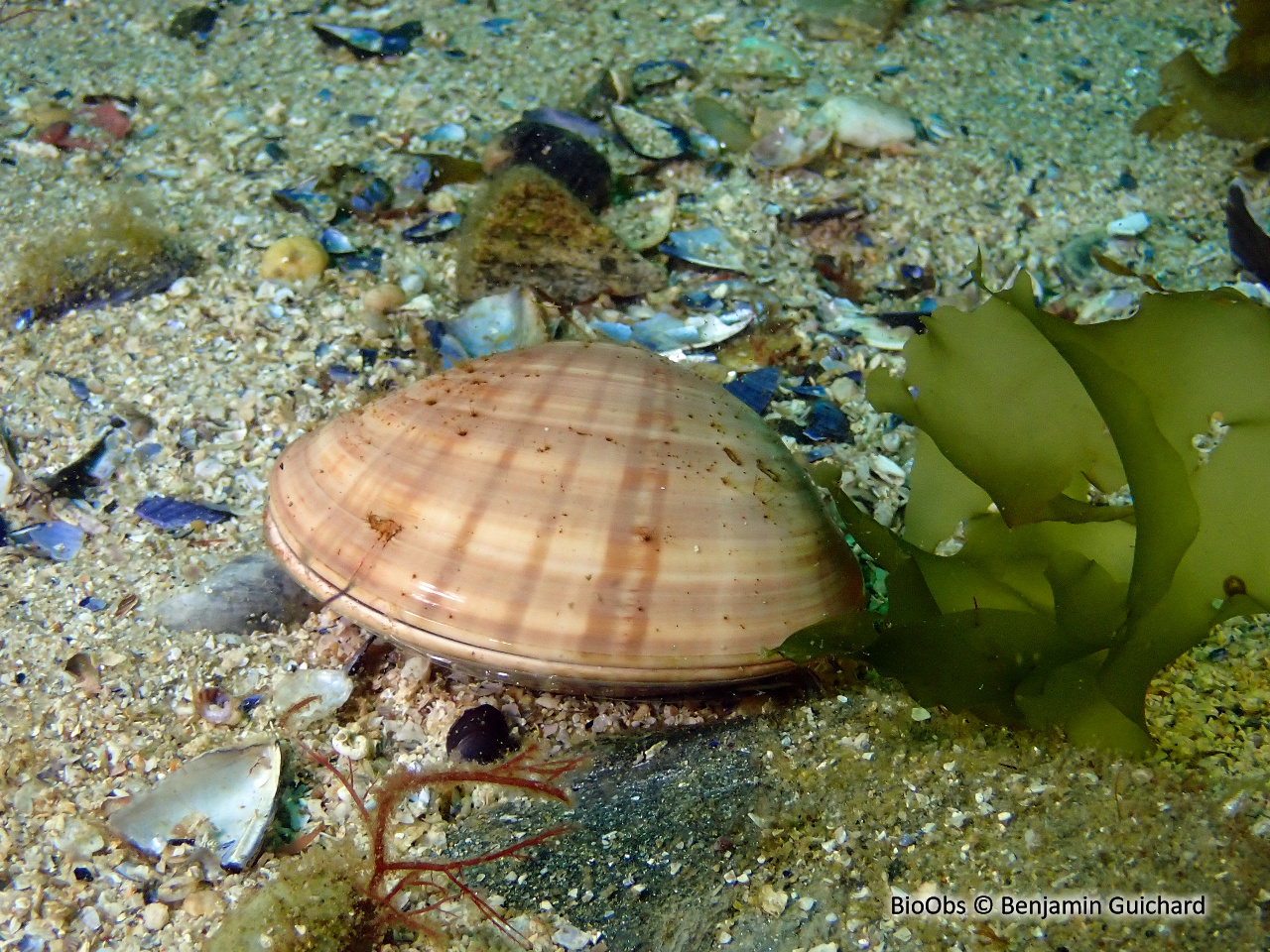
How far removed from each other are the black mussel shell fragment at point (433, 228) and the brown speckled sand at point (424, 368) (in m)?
0.07

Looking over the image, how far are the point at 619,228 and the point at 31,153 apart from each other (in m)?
2.93

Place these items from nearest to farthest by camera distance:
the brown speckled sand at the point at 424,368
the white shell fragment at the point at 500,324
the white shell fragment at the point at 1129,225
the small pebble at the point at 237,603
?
the brown speckled sand at the point at 424,368, the small pebble at the point at 237,603, the white shell fragment at the point at 500,324, the white shell fragment at the point at 1129,225

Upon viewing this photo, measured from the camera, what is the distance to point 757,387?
307cm

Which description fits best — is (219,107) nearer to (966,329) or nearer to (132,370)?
(132,370)

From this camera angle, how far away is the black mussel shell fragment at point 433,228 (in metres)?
3.60

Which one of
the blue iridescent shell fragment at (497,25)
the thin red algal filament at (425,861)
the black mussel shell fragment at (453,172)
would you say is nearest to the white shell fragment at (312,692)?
the thin red algal filament at (425,861)

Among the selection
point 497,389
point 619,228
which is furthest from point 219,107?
point 497,389

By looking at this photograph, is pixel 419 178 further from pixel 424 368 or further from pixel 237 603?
pixel 237 603

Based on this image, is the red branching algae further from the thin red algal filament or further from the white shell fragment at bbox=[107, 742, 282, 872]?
the white shell fragment at bbox=[107, 742, 282, 872]

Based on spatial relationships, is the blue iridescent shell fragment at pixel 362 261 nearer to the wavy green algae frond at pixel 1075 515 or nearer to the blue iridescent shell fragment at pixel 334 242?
the blue iridescent shell fragment at pixel 334 242

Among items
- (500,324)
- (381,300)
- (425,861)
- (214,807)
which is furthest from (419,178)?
(425,861)

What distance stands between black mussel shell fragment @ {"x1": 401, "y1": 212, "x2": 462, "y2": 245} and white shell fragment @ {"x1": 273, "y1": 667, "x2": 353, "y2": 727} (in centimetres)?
205

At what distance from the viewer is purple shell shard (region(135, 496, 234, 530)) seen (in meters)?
2.64

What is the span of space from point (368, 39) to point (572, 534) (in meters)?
3.95
